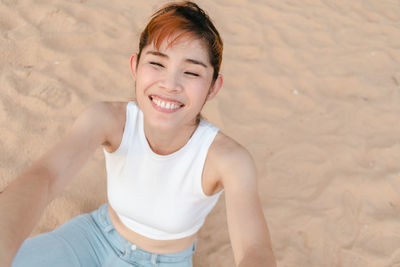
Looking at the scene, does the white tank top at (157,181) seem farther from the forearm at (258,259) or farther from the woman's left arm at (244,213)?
the forearm at (258,259)

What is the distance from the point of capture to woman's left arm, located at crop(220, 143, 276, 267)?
1.33 m

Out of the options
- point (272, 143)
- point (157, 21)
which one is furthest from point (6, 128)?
point (272, 143)

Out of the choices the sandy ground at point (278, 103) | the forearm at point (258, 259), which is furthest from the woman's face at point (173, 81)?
the sandy ground at point (278, 103)

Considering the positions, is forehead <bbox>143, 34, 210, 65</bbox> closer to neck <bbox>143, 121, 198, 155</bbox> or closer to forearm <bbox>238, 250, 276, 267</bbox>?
neck <bbox>143, 121, 198, 155</bbox>

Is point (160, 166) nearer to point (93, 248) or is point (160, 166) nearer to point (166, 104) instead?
point (166, 104)

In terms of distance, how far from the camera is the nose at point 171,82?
58.8 inches

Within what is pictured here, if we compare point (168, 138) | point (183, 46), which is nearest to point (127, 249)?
point (168, 138)

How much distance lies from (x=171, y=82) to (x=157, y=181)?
0.45m

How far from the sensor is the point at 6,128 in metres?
2.67

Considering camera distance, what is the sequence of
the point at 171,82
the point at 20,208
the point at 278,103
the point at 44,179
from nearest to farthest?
the point at 20,208, the point at 44,179, the point at 171,82, the point at 278,103

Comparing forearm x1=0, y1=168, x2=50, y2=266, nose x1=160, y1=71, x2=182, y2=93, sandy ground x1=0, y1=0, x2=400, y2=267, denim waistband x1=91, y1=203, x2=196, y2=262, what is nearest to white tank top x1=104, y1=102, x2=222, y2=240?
denim waistband x1=91, y1=203, x2=196, y2=262

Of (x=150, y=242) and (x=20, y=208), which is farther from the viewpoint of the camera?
(x=150, y=242)

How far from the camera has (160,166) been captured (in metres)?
1.65

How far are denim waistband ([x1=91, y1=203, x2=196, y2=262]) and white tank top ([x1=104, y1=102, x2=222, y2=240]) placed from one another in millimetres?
109
